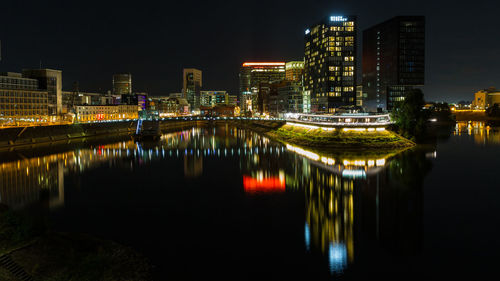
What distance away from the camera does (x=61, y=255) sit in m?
14.5

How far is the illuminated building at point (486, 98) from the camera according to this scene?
151m

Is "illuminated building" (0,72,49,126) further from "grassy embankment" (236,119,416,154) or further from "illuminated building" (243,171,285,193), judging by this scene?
"illuminated building" (243,171,285,193)

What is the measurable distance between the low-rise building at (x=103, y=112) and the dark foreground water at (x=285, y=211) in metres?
79.5

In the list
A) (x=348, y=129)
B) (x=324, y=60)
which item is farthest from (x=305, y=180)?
(x=324, y=60)

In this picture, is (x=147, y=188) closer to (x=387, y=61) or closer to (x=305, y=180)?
(x=305, y=180)

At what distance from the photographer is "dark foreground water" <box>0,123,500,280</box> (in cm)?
1622

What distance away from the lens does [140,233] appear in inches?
772

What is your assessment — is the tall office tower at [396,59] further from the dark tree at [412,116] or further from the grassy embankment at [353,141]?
the grassy embankment at [353,141]

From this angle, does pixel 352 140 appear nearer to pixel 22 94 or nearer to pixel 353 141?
pixel 353 141

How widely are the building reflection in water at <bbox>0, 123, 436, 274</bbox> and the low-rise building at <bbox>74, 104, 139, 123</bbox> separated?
224 ft

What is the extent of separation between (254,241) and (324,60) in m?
116

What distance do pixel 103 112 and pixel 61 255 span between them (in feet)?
410

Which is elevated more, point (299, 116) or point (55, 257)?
point (299, 116)

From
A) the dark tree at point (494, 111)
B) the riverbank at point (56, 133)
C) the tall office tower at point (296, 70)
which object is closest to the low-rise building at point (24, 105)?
the riverbank at point (56, 133)
